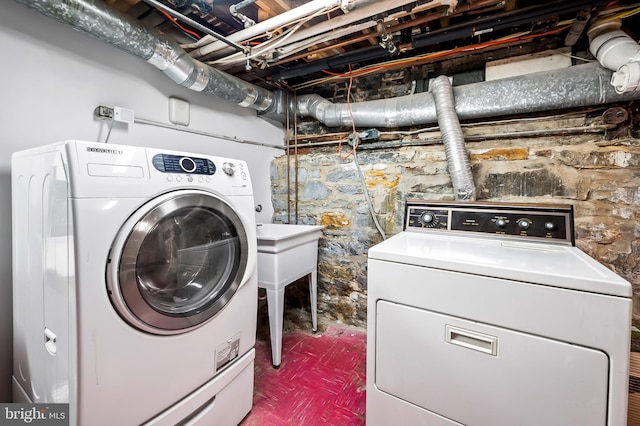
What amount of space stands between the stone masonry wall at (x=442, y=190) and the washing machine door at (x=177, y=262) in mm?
1193

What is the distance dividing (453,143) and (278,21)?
4.04 ft

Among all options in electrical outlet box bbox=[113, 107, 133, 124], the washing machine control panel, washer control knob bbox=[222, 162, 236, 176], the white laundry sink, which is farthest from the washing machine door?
the washing machine control panel

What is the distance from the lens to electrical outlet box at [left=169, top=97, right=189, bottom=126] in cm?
176

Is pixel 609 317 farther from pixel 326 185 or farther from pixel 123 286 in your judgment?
pixel 326 185

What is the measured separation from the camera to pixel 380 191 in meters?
2.14

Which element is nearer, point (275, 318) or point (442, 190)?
point (275, 318)

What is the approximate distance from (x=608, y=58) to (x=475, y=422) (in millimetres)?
1753

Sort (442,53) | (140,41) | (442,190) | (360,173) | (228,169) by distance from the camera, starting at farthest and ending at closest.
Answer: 1. (360,173)
2. (442,190)
3. (442,53)
4. (140,41)
5. (228,169)

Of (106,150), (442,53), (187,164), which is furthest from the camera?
(442,53)

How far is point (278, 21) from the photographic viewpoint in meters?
1.33

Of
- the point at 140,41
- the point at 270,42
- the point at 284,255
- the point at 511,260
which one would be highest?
the point at 270,42

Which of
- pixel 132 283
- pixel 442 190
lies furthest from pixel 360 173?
pixel 132 283

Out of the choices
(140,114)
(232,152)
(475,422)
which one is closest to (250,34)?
(140,114)

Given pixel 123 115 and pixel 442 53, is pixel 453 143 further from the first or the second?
pixel 123 115
